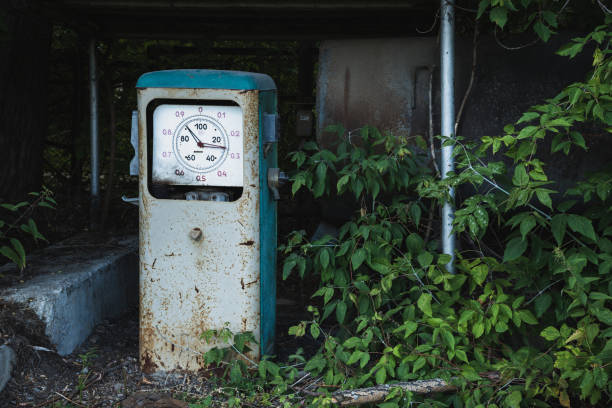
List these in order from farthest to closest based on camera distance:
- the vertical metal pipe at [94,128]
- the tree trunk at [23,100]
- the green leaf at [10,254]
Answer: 1. the vertical metal pipe at [94,128]
2. the tree trunk at [23,100]
3. the green leaf at [10,254]

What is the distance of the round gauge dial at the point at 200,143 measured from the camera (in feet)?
8.48

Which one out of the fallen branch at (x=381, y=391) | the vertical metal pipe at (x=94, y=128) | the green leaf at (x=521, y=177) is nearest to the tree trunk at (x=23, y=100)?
the vertical metal pipe at (x=94, y=128)

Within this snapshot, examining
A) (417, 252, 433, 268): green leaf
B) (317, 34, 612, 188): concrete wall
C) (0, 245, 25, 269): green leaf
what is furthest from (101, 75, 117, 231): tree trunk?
(417, 252, 433, 268): green leaf

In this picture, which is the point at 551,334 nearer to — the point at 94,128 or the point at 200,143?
the point at 200,143

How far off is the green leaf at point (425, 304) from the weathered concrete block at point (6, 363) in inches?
68.8

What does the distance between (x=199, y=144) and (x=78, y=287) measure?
3.24 ft

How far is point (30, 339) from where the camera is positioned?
2674 millimetres

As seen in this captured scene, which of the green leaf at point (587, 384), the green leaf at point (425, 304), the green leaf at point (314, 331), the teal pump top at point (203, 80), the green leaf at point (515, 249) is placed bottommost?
the green leaf at point (587, 384)

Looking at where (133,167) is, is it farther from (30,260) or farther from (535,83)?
(535,83)

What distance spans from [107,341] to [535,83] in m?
2.63

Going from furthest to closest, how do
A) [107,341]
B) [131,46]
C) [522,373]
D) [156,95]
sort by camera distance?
[131,46], [107,341], [156,95], [522,373]

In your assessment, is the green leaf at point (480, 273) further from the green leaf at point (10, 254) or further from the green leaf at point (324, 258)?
the green leaf at point (10, 254)

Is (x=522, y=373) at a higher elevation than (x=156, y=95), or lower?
lower

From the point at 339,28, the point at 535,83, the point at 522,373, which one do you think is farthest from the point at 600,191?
the point at 339,28
